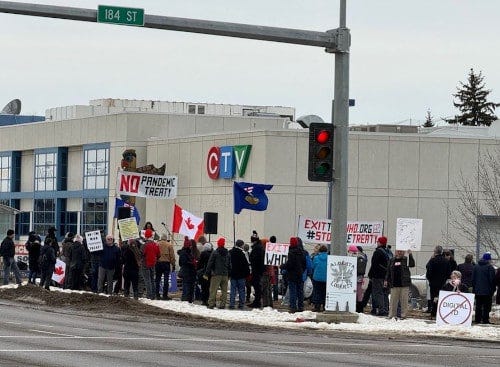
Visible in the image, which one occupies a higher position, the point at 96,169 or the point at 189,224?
the point at 96,169

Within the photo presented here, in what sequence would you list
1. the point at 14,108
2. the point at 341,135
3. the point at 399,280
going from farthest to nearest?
the point at 14,108
the point at 399,280
the point at 341,135

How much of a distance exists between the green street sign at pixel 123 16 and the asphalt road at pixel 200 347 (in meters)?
5.75

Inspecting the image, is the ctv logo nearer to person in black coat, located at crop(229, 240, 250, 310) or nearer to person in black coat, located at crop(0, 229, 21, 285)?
person in black coat, located at crop(0, 229, 21, 285)

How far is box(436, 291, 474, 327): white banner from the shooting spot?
98.6 feet

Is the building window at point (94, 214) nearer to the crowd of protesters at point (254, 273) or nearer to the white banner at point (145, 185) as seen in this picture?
the white banner at point (145, 185)

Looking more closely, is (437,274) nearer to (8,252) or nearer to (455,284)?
(455,284)

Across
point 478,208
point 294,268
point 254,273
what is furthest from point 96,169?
point 294,268

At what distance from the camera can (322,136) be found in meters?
29.2

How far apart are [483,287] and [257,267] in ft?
19.9

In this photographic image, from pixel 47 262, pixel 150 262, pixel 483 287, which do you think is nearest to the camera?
pixel 483 287

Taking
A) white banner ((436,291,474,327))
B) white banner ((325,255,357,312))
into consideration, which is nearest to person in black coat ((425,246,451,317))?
white banner ((436,291,474,327))

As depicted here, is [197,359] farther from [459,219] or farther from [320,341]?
[459,219]

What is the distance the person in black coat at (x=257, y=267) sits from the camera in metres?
34.9

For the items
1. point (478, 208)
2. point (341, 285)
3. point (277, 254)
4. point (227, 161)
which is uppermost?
point (227, 161)
